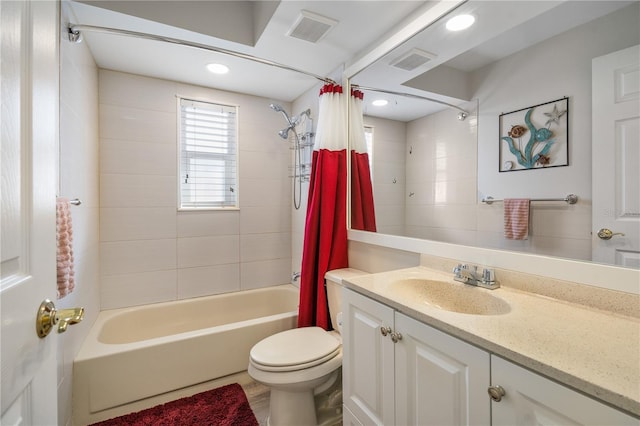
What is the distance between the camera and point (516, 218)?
1.13 metres

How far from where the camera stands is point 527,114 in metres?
1.10

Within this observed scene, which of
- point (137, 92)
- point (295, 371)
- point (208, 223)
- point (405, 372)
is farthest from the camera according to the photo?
point (208, 223)

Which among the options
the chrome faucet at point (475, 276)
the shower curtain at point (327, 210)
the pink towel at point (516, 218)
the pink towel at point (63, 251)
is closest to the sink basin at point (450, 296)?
the chrome faucet at point (475, 276)

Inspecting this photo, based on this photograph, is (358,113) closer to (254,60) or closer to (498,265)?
(254,60)

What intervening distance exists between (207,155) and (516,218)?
7.96 feet

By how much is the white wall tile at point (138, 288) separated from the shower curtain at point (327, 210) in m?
1.25

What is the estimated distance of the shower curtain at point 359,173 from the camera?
195cm

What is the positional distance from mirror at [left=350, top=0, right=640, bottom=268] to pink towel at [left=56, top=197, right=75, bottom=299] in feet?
5.23

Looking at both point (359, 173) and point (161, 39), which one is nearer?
point (161, 39)

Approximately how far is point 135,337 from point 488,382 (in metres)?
2.54

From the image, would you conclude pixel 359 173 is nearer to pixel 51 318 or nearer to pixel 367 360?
pixel 367 360

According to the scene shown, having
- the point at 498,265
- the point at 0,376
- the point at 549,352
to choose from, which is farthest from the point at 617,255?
the point at 0,376

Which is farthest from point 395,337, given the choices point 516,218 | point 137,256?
point 137,256

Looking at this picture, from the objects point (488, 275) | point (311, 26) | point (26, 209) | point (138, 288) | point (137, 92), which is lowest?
point (138, 288)
